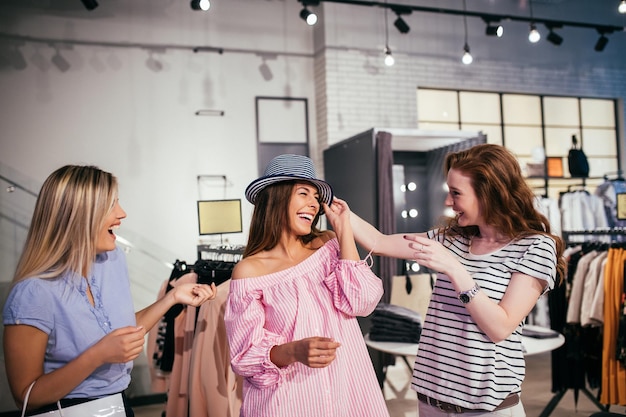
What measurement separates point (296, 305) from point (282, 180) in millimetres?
438

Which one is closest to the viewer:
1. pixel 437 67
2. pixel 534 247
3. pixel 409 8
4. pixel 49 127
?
pixel 534 247

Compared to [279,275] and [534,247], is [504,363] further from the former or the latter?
[279,275]

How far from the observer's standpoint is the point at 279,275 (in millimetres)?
1819

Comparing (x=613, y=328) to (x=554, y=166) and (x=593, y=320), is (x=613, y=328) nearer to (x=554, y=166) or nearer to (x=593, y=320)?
(x=593, y=320)

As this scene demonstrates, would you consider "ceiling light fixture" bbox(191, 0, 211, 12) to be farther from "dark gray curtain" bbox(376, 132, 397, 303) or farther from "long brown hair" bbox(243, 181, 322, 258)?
"long brown hair" bbox(243, 181, 322, 258)

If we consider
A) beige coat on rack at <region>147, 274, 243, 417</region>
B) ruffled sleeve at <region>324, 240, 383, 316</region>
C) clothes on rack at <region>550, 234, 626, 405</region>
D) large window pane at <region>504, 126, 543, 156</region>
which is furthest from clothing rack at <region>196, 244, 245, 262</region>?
large window pane at <region>504, 126, 543, 156</region>

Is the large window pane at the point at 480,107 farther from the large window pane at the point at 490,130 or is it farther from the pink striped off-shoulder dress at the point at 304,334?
the pink striped off-shoulder dress at the point at 304,334

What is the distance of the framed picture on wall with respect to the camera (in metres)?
7.06

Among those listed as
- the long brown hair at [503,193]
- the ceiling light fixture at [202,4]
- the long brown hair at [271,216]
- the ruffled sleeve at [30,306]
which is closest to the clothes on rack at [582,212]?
the ceiling light fixture at [202,4]

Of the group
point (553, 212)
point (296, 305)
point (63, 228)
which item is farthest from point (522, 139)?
point (63, 228)

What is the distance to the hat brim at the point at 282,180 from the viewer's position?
1847 millimetres

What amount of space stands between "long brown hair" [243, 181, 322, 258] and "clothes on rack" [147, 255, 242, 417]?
78 cm

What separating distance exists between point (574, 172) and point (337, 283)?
18.7 feet

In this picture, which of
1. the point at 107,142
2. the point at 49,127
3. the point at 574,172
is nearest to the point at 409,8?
the point at 574,172
